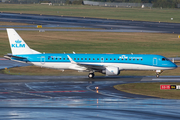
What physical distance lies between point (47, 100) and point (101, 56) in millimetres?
17250

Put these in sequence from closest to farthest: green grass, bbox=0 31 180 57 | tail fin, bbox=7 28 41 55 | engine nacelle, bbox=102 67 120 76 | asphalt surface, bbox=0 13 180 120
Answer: asphalt surface, bbox=0 13 180 120
engine nacelle, bbox=102 67 120 76
tail fin, bbox=7 28 41 55
green grass, bbox=0 31 180 57

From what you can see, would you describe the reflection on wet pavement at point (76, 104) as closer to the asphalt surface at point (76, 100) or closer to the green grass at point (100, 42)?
the asphalt surface at point (76, 100)

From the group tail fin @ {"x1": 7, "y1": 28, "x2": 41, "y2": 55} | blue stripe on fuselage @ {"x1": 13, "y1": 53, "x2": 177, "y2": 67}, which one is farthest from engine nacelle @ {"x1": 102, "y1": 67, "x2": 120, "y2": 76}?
tail fin @ {"x1": 7, "y1": 28, "x2": 41, "y2": 55}

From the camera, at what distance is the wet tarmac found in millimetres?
28578

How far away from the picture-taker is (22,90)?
136ft

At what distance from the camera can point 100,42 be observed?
91.6 metres

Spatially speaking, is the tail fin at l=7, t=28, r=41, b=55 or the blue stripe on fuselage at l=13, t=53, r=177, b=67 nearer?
the blue stripe on fuselage at l=13, t=53, r=177, b=67

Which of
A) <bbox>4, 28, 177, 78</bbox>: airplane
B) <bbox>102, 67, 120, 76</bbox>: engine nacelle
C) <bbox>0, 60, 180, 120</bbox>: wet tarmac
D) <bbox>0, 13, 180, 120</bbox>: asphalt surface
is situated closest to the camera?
<bbox>0, 60, 180, 120</bbox>: wet tarmac

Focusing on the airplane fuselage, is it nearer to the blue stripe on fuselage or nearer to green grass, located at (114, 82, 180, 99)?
the blue stripe on fuselage

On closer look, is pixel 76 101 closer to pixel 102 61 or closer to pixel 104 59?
pixel 102 61

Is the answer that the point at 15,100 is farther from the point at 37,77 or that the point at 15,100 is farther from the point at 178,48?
the point at 178,48

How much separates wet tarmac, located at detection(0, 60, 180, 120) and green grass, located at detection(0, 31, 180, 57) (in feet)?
96.1

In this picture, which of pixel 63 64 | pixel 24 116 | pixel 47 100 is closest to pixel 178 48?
pixel 63 64

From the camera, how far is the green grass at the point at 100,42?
262 feet
